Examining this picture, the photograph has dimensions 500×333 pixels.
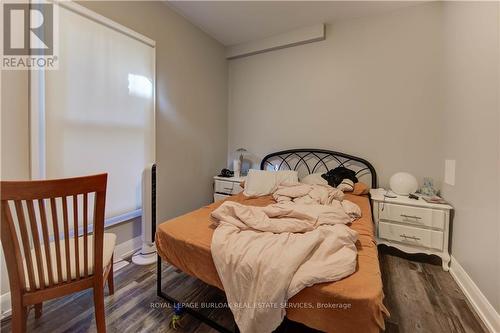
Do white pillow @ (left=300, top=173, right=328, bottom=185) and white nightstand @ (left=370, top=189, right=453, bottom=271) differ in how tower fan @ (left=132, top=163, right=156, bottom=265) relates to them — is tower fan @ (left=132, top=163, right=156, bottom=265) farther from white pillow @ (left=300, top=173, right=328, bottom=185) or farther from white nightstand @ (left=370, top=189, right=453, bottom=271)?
white nightstand @ (left=370, top=189, right=453, bottom=271)

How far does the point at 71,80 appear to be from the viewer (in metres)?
1.71

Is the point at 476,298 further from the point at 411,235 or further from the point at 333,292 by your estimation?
the point at 333,292

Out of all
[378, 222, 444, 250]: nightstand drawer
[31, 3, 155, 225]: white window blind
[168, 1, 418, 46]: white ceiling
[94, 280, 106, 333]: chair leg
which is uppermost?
[168, 1, 418, 46]: white ceiling

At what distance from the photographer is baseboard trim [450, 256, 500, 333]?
1342mm

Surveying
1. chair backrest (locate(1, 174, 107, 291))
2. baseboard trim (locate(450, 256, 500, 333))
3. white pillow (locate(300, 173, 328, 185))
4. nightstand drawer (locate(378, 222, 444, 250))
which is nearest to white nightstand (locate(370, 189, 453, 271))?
nightstand drawer (locate(378, 222, 444, 250))

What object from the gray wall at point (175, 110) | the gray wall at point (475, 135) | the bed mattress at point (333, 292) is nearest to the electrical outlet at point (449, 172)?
the gray wall at point (475, 135)

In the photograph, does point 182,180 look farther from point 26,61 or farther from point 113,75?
point 26,61

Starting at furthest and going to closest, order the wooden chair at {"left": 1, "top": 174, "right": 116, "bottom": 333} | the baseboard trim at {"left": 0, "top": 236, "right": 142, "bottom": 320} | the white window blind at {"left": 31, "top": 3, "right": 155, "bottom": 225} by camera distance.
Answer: the baseboard trim at {"left": 0, "top": 236, "right": 142, "bottom": 320}, the white window blind at {"left": 31, "top": 3, "right": 155, "bottom": 225}, the wooden chair at {"left": 1, "top": 174, "right": 116, "bottom": 333}

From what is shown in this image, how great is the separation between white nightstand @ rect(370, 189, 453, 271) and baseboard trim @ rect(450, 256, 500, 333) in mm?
145

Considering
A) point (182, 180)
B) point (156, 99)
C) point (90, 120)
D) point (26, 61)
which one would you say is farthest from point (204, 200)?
point (26, 61)

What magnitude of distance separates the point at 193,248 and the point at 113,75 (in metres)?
1.75

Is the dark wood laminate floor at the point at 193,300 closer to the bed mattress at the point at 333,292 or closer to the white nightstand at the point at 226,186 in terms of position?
the bed mattress at the point at 333,292

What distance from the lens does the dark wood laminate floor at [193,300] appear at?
4.48 feet

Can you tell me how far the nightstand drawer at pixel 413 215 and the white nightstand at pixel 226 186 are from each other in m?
1.71
